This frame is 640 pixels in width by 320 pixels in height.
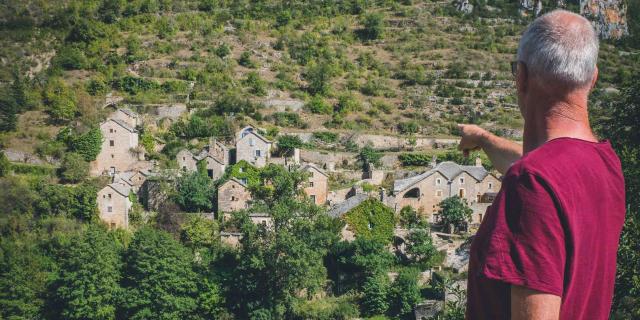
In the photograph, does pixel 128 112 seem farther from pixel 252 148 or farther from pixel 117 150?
pixel 252 148

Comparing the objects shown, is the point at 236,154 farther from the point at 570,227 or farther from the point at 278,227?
the point at 570,227

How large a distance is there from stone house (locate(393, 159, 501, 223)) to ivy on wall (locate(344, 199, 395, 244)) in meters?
1.19

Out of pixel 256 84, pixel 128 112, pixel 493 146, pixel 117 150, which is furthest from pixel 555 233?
pixel 256 84

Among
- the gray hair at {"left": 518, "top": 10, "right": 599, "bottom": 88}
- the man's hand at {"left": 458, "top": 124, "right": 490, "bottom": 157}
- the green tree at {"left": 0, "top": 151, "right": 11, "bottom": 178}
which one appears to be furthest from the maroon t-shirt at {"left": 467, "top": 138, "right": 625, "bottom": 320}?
the green tree at {"left": 0, "top": 151, "right": 11, "bottom": 178}

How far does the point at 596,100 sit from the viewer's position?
3331 centimetres

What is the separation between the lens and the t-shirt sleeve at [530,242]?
59.3 inches

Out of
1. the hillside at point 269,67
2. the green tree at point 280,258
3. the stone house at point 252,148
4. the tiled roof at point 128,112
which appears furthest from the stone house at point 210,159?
the green tree at point 280,258

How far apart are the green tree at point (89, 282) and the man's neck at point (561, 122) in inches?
808

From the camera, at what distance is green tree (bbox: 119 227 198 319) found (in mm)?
20875

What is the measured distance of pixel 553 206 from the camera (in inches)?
59.8

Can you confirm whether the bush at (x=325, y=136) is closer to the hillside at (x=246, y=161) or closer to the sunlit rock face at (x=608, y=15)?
the hillside at (x=246, y=161)

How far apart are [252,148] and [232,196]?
309cm

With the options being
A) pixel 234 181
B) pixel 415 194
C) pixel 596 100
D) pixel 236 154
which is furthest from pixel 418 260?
pixel 596 100

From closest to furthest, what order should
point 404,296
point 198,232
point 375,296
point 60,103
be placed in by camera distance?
point 404,296
point 375,296
point 198,232
point 60,103
